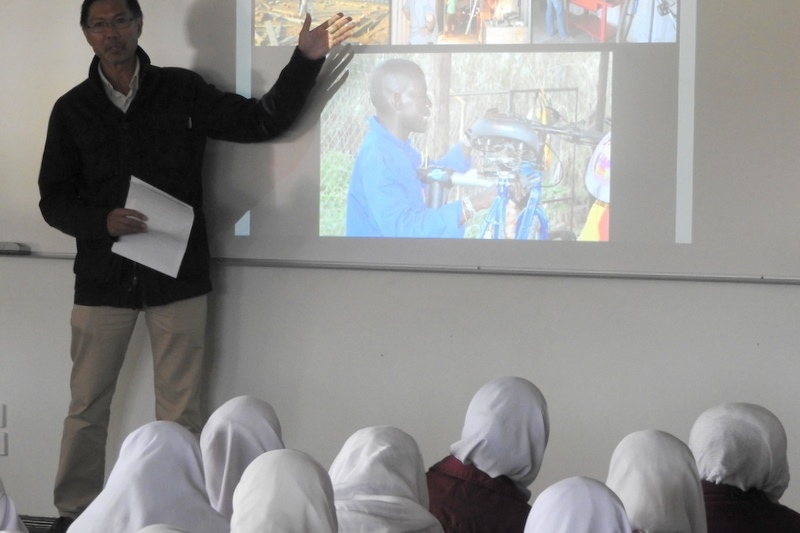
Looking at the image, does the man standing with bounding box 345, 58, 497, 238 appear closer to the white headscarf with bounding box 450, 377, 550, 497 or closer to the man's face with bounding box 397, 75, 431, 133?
the man's face with bounding box 397, 75, 431, 133

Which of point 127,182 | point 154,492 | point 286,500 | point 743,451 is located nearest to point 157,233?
point 127,182

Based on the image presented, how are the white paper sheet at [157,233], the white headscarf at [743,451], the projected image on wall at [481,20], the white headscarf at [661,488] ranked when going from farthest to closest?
the white paper sheet at [157,233] → the projected image on wall at [481,20] → the white headscarf at [743,451] → the white headscarf at [661,488]

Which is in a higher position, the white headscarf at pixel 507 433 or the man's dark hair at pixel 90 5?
the man's dark hair at pixel 90 5

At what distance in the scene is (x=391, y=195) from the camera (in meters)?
3.50

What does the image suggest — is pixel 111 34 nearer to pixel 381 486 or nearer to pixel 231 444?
pixel 231 444

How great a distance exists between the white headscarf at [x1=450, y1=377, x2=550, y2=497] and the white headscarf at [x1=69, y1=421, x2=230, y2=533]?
692mm

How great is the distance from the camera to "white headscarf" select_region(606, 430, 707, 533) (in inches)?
72.1

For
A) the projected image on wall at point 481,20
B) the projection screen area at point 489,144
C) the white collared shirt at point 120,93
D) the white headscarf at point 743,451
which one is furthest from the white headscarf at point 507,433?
the white collared shirt at point 120,93

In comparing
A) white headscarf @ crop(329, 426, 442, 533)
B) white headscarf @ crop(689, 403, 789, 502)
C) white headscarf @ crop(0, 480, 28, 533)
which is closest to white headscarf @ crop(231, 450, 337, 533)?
white headscarf @ crop(329, 426, 442, 533)

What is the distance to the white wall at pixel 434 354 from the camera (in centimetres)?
329

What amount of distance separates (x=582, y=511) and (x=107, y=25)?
8.25 ft

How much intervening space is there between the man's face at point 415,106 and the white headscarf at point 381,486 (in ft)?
5.52

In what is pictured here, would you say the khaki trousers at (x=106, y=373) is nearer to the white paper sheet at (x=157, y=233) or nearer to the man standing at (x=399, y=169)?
the white paper sheet at (x=157, y=233)

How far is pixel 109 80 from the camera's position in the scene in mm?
3479
